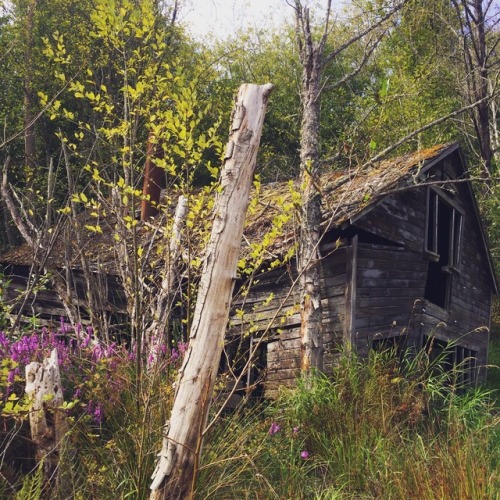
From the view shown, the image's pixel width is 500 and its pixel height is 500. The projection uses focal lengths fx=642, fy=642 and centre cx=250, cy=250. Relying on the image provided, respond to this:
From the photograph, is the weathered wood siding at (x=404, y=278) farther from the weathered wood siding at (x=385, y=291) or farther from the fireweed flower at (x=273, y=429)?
the fireweed flower at (x=273, y=429)

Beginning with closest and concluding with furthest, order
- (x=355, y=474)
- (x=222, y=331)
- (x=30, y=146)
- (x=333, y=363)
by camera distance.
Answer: (x=222, y=331), (x=355, y=474), (x=333, y=363), (x=30, y=146)

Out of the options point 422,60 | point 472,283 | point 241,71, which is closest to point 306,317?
point 472,283

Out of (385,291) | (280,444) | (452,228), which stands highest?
(452,228)

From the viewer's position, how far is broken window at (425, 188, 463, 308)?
1237 centimetres

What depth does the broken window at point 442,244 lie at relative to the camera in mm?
12367

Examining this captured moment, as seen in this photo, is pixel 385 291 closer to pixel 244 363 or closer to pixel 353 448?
pixel 244 363

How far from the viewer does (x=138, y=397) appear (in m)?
4.38

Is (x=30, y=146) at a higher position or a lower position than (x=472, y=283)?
higher

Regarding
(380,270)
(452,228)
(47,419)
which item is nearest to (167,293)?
(47,419)

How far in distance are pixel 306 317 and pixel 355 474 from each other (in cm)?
336

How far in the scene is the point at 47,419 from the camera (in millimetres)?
4500

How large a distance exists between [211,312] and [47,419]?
1.52 m

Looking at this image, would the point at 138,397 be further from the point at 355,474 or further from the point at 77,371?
the point at 355,474

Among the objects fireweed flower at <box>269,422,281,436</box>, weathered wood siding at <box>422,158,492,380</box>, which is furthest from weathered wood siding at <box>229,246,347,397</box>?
fireweed flower at <box>269,422,281,436</box>
